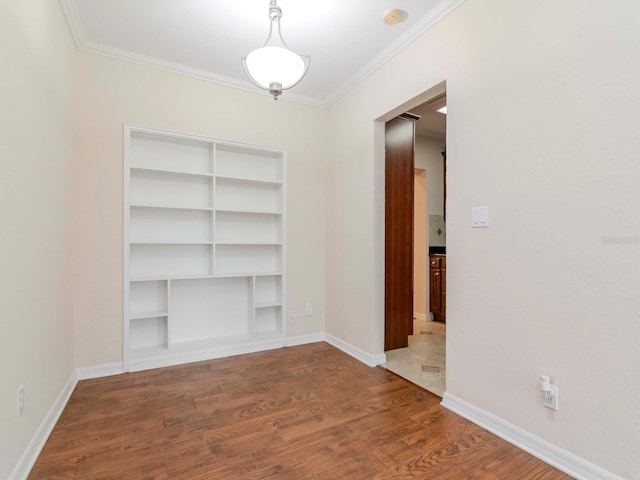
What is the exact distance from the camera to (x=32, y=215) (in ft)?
5.54

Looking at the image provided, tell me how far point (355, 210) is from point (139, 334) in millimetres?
2429

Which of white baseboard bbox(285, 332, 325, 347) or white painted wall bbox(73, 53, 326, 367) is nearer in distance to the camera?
white painted wall bbox(73, 53, 326, 367)

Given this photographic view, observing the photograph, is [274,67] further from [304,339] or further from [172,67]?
[304,339]

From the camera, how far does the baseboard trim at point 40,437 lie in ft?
4.87

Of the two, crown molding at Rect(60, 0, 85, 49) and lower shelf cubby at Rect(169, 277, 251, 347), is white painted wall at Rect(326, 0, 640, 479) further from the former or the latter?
crown molding at Rect(60, 0, 85, 49)

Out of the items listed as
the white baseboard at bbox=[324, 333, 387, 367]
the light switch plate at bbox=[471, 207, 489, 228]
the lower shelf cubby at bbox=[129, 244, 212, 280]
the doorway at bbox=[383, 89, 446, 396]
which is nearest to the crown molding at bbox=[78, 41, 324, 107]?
the lower shelf cubby at bbox=[129, 244, 212, 280]

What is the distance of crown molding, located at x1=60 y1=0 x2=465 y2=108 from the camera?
7.36ft

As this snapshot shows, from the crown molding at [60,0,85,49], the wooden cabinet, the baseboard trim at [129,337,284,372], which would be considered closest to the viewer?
the crown molding at [60,0,85,49]

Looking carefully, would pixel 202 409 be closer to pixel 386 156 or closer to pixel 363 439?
pixel 363 439

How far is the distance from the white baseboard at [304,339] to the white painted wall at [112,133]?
1.62m

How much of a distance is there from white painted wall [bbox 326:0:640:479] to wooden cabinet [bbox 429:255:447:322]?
2434mm

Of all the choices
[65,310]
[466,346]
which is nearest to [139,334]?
[65,310]

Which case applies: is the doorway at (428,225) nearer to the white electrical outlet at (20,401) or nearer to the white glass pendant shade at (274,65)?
the white glass pendant shade at (274,65)

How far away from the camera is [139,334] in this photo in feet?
9.73
